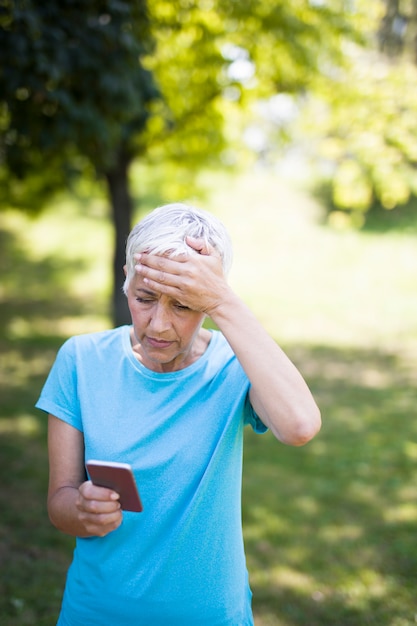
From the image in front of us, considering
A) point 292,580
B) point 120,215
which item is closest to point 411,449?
point 292,580

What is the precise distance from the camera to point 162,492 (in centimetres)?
179

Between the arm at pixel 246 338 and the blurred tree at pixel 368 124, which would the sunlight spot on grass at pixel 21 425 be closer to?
the blurred tree at pixel 368 124

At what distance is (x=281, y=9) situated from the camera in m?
7.19

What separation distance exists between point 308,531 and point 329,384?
4.14m

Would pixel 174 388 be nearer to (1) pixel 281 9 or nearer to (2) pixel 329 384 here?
(1) pixel 281 9

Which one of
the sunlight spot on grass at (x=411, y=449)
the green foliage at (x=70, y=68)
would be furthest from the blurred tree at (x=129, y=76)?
the sunlight spot on grass at (x=411, y=449)

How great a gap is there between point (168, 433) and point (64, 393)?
30cm

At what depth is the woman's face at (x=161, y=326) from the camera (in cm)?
179

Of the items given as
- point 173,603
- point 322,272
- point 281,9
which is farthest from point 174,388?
point 322,272

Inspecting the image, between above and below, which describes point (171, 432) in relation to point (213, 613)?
above

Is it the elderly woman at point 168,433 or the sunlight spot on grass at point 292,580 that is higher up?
the elderly woman at point 168,433

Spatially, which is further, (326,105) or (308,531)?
(326,105)

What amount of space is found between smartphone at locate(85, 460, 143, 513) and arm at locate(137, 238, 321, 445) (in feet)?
1.26

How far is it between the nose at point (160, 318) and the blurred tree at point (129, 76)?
3.12m
